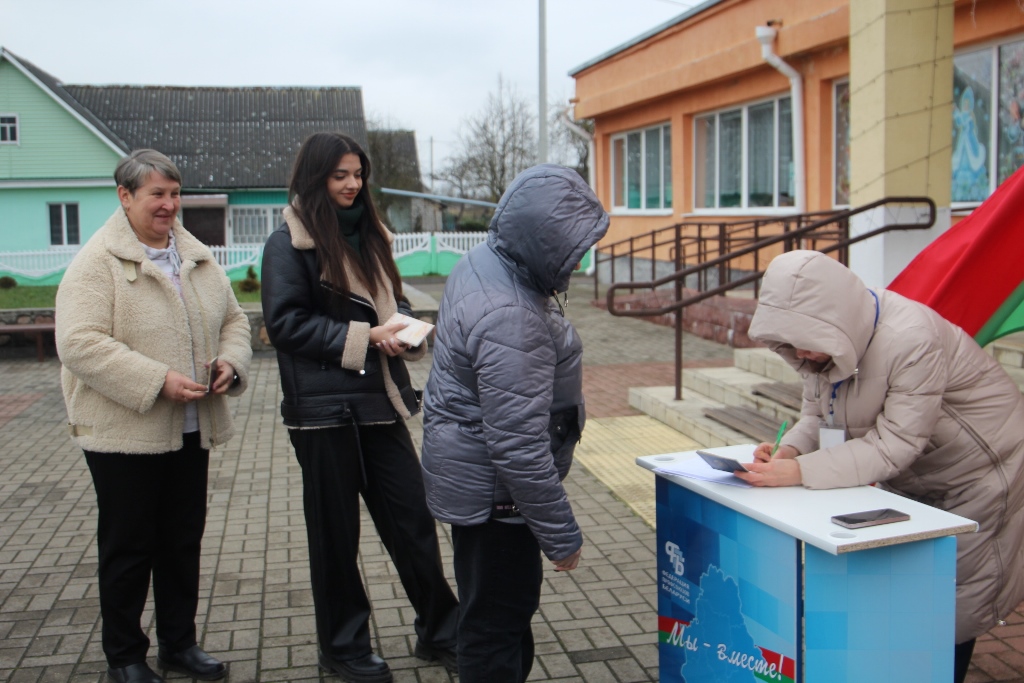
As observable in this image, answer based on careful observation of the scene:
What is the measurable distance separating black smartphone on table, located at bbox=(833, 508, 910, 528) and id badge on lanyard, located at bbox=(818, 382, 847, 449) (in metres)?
0.35

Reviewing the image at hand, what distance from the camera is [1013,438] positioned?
2770 mm

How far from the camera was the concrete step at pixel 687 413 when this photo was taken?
7051 mm

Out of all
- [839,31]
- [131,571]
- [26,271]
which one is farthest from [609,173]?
[131,571]

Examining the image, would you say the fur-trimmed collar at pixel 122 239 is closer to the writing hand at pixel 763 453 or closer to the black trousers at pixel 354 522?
the black trousers at pixel 354 522

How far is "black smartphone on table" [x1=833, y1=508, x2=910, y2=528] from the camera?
2348 mm

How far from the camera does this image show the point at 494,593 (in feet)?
9.17

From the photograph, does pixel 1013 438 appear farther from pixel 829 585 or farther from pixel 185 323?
pixel 185 323

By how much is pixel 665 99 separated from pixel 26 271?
65.5ft

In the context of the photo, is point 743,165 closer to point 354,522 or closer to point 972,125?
point 972,125

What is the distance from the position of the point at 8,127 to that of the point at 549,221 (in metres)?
35.3

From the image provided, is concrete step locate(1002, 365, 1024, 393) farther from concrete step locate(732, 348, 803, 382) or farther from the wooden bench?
the wooden bench

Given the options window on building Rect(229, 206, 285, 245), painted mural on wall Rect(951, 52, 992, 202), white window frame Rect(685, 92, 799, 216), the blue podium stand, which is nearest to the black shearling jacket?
the blue podium stand

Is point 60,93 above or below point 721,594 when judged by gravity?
above

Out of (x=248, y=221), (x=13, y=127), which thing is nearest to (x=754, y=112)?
(x=248, y=221)
